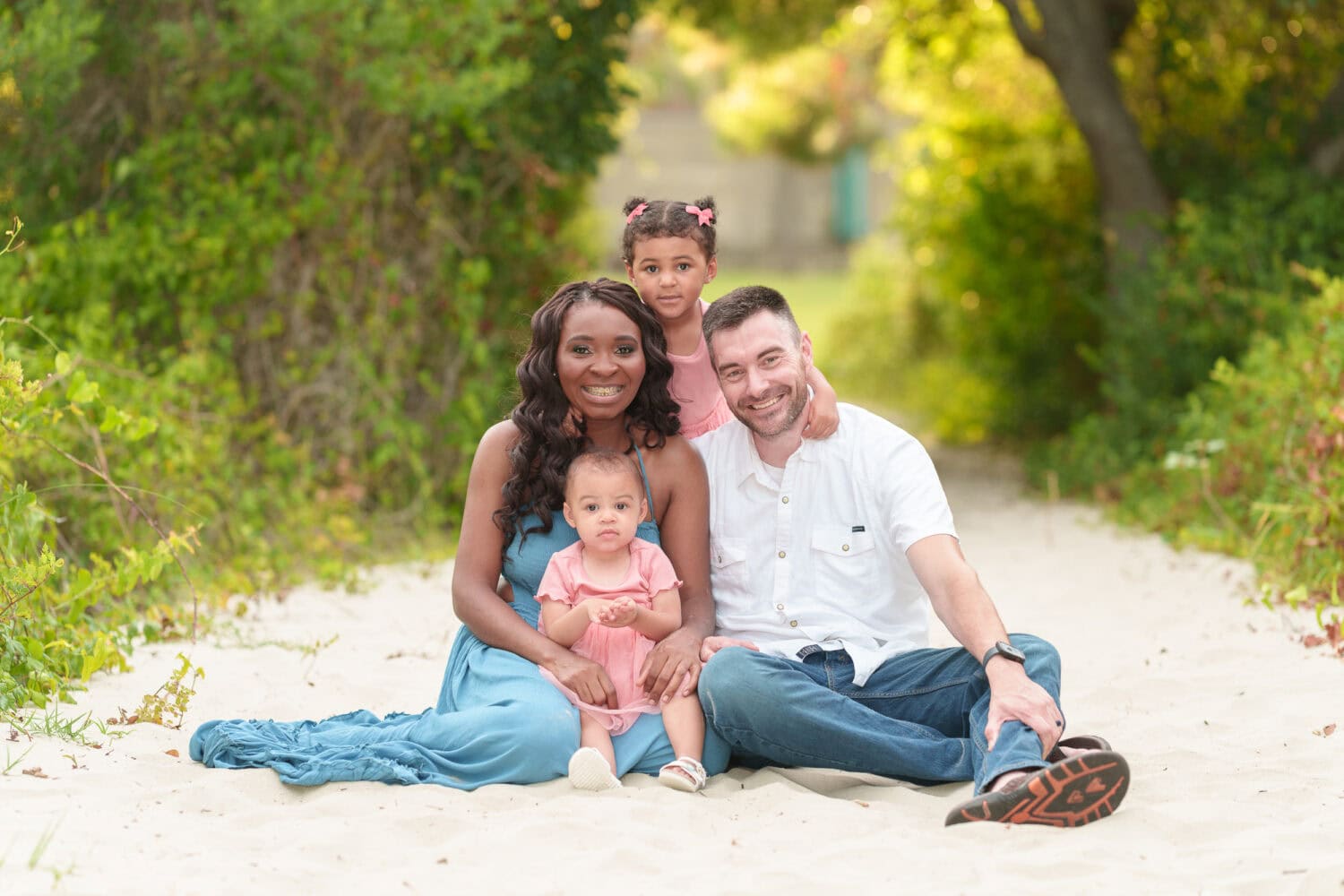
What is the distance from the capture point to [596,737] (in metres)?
3.89

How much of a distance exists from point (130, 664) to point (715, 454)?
216 cm

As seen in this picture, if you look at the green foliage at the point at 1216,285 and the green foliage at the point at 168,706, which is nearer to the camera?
the green foliage at the point at 168,706

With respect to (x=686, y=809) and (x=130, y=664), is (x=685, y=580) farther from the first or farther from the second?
(x=130, y=664)

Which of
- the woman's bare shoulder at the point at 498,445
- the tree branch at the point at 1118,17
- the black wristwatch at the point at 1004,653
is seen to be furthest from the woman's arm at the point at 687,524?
the tree branch at the point at 1118,17

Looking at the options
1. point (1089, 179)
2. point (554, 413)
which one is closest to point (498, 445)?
point (554, 413)

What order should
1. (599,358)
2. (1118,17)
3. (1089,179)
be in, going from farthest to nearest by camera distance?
(1089,179) → (1118,17) → (599,358)

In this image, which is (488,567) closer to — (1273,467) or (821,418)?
(821,418)

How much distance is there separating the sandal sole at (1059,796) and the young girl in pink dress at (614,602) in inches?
29.9

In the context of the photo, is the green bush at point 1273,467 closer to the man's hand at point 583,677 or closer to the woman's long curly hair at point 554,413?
the woman's long curly hair at point 554,413

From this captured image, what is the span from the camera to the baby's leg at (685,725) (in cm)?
388

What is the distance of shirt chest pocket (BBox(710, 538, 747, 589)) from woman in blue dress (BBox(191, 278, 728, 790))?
0.07m

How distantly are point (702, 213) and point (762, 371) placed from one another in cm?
93

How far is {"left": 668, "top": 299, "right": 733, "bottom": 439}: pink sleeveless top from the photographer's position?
457 centimetres

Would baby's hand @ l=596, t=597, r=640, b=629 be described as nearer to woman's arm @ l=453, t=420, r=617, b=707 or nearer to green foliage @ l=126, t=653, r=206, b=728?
woman's arm @ l=453, t=420, r=617, b=707
